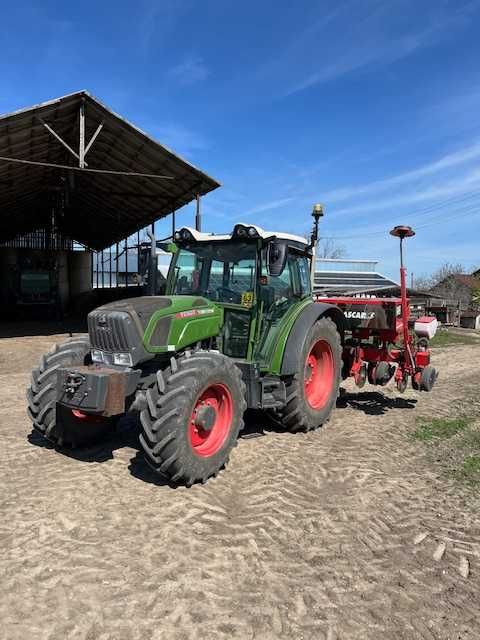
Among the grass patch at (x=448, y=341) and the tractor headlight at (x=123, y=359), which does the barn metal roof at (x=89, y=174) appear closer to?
the tractor headlight at (x=123, y=359)

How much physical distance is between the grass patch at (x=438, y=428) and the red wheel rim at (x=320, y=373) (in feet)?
3.58

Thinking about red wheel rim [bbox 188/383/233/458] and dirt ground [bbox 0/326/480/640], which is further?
red wheel rim [bbox 188/383/233/458]

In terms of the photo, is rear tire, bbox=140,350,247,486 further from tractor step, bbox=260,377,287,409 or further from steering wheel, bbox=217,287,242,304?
steering wheel, bbox=217,287,242,304

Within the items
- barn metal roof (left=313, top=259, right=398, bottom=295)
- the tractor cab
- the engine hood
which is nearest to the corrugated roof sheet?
barn metal roof (left=313, top=259, right=398, bottom=295)

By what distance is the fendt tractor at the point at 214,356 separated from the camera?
3.93 m

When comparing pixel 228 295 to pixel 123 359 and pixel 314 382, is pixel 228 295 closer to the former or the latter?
pixel 123 359

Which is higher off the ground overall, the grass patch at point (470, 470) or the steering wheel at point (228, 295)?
the steering wheel at point (228, 295)

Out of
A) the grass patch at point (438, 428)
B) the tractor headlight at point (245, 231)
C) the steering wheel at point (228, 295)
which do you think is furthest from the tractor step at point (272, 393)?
the grass patch at point (438, 428)

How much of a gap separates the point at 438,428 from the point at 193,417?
3.34 metres

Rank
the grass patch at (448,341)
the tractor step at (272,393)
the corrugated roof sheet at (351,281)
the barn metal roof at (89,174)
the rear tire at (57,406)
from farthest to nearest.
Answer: the corrugated roof sheet at (351,281)
the grass patch at (448,341)
the barn metal roof at (89,174)
the tractor step at (272,393)
the rear tire at (57,406)

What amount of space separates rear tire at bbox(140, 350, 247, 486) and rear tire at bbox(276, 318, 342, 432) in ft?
3.04

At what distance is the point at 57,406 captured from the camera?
14.5 ft

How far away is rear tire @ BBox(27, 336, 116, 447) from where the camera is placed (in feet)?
14.6

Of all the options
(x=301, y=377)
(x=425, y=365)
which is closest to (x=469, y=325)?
(x=425, y=365)
